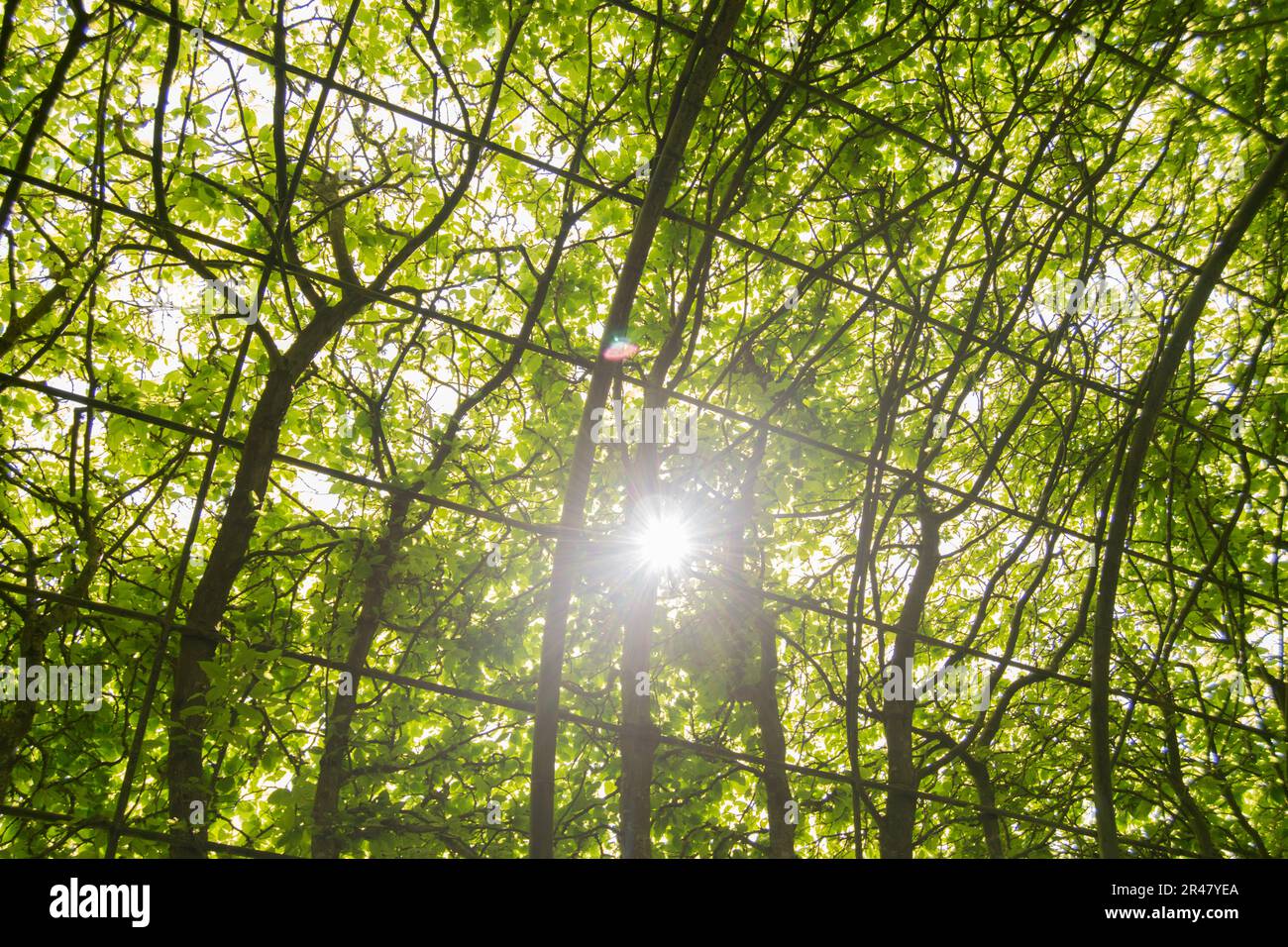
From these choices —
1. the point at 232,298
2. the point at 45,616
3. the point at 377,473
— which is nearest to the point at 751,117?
the point at 377,473

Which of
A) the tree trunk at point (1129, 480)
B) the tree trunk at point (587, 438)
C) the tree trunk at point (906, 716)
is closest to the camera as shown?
the tree trunk at point (587, 438)

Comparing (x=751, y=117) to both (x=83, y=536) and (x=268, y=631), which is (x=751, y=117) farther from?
(x=83, y=536)

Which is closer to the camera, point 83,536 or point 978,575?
point 83,536

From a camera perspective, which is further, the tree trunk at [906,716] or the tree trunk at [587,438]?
the tree trunk at [906,716]

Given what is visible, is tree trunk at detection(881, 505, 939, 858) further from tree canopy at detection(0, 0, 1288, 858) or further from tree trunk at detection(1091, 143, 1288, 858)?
tree trunk at detection(1091, 143, 1288, 858)

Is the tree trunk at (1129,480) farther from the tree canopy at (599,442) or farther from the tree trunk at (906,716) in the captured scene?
the tree trunk at (906,716)

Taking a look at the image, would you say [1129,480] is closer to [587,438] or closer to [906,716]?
[587,438]

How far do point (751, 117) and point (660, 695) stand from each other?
313cm

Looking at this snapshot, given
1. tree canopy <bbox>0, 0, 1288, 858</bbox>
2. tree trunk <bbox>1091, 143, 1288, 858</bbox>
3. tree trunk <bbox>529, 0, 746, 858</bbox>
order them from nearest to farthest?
tree trunk <bbox>529, 0, 746, 858</bbox> → tree trunk <bbox>1091, 143, 1288, 858</bbox> → tree canopy <bbox>0, 0, 1288, 858</bbox>

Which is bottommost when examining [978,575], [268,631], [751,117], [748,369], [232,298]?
[268,631]

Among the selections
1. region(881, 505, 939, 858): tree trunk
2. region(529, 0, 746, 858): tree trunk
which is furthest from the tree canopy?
region(529, 0, 746, 858): tree trunk

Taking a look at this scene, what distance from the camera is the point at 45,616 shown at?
11.9 feet

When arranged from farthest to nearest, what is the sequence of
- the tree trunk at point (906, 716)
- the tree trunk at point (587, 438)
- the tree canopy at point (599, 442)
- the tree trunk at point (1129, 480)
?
the tree trunk at point (906, 716) → the tree canopy at point (599, 442) → the tree trunk at point (1129, 480) → the tree trunk at point (587, 438)

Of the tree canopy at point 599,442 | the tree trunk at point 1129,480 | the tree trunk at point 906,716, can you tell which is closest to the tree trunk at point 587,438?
the tree canopy at point 599,442
